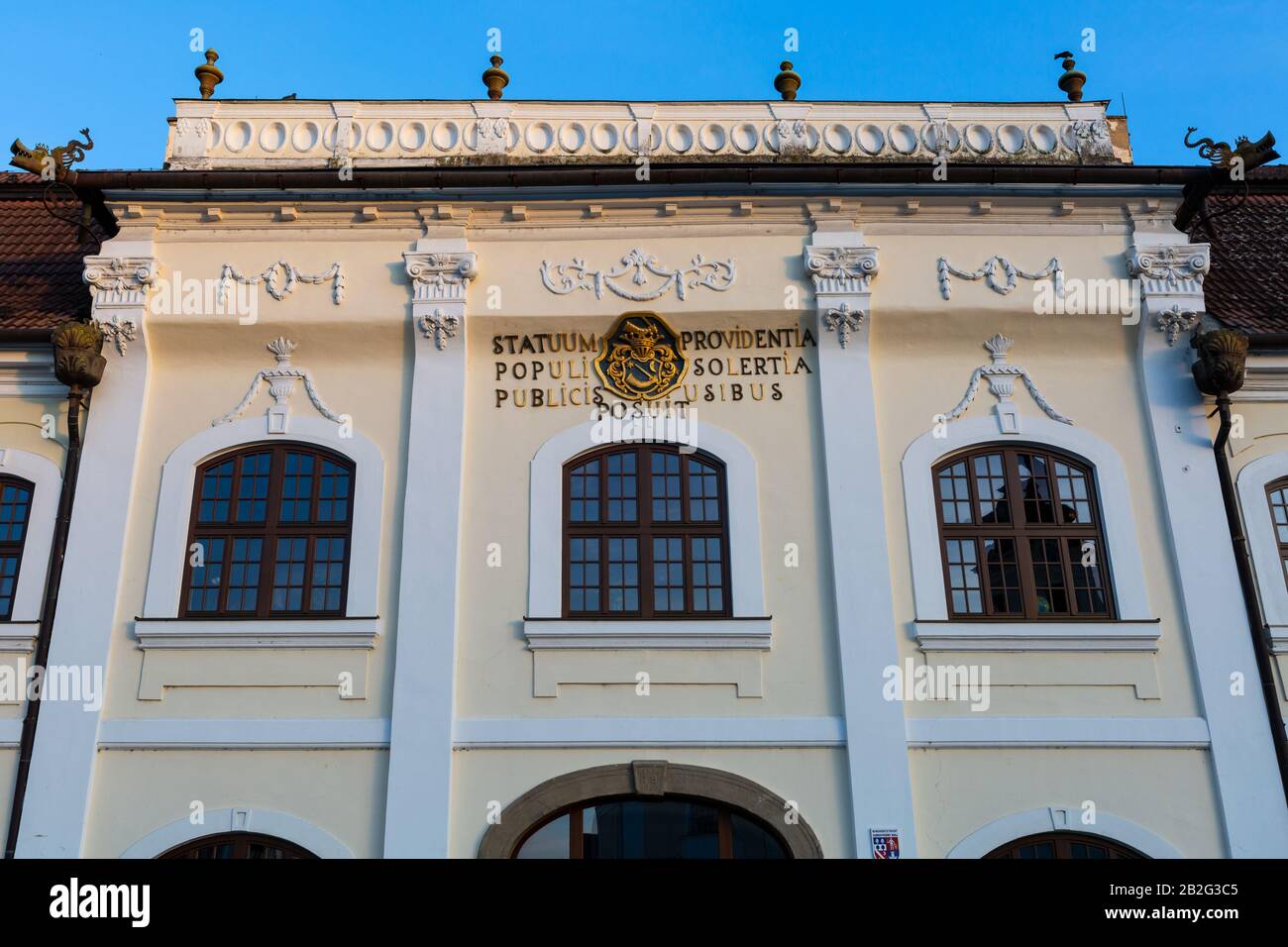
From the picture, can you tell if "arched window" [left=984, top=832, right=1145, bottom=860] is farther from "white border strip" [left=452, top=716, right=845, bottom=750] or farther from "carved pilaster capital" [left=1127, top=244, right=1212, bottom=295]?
"carved pilaster capital" [left=1127, top=244, right=1212, bottom=295]

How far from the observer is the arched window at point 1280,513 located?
13.2 m

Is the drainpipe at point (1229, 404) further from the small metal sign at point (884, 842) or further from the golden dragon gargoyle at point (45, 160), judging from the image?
the golden dragon gargoyle at point (45, 160)

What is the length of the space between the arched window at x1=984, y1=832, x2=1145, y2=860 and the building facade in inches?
1.0

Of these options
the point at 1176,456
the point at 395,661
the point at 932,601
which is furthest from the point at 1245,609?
the point at 395,661

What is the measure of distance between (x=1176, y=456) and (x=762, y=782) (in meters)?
5.31

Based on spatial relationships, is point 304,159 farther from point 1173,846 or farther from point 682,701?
point 1173,846

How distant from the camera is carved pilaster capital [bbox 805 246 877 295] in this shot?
1380 cm

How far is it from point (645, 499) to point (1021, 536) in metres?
3.69

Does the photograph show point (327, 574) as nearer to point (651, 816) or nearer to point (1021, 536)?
point (651, 816)

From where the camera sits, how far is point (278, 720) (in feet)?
40.0

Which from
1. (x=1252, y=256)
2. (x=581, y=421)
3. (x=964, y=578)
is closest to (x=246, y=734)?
(x=581, y=421)

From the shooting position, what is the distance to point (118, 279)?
13.9m
